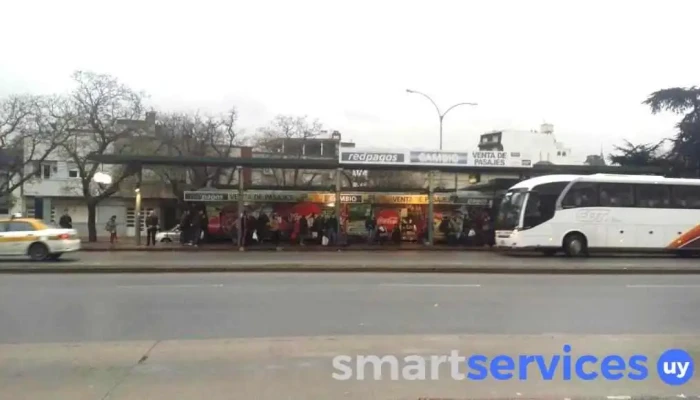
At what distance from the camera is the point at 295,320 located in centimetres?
886

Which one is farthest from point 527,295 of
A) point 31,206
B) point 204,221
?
point 31,206

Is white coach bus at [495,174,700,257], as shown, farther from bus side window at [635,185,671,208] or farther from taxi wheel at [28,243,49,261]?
taxi wheel at [28,243,49,261]

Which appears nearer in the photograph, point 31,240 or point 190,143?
point 31,240

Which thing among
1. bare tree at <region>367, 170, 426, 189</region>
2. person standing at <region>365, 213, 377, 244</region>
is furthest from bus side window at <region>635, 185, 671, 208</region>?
bare tree at <region>367, 170, 426, 189</region>

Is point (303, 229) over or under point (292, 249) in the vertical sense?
over

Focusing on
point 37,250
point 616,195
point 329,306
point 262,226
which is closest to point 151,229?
point 262,226

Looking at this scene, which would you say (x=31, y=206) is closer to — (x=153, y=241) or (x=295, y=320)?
(x=153, y=241)

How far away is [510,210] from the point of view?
23.2 meters

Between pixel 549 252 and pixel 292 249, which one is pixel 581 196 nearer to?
pixel 549 252

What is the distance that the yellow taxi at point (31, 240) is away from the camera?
19.0 meters

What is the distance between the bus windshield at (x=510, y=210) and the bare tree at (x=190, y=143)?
21.7m

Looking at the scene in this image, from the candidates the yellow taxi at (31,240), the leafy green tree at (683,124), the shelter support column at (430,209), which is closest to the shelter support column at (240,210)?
the yellow taxi at (31,240)

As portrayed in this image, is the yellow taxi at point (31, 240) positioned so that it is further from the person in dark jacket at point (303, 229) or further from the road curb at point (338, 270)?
the person in dark jacket at point (303, 229)

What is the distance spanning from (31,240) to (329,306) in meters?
13.1
